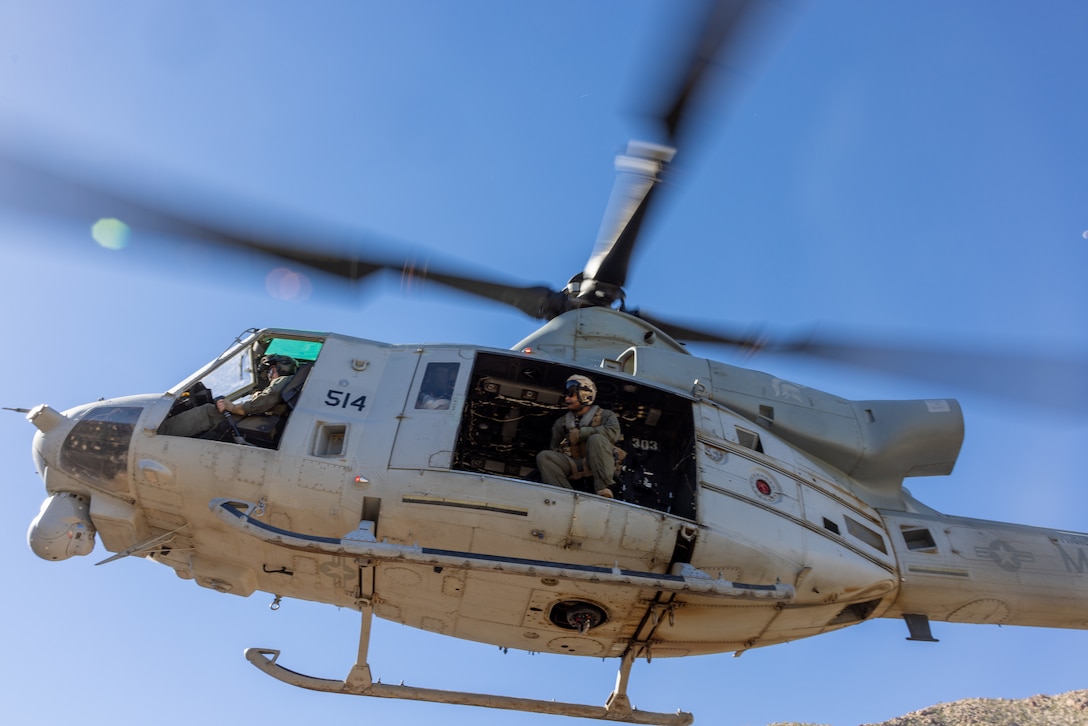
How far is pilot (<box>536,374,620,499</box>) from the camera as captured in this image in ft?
28.2

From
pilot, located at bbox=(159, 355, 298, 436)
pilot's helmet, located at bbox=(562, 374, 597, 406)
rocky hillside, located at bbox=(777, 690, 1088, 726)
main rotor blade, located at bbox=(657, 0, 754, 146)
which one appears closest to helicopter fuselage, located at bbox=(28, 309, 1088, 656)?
pilot, located at bbox=(159, 355, 298, 436)

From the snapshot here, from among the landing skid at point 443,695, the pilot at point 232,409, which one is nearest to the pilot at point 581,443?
the landing skid at point 443,695

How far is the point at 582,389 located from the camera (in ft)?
29.5

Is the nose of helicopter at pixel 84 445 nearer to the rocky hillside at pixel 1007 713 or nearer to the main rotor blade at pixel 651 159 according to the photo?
the main rotor blade at pixel 651 159

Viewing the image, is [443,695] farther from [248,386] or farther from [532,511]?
[248,386]

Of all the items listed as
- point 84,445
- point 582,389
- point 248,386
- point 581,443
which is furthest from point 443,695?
point 84,445

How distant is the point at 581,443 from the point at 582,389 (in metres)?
0.53

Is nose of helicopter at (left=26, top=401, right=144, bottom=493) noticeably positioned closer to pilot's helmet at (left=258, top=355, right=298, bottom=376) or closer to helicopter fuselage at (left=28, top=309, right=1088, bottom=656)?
helicopter fuselage at (left=28, top=309, right=1088, bottom=656)

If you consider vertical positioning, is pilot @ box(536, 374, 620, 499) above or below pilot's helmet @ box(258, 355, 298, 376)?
below

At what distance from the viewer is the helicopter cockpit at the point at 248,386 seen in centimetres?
873

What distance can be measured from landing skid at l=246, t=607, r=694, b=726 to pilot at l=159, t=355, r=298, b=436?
211cm

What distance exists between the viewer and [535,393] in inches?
384

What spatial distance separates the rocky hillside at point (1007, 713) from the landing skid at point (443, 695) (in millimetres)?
18056

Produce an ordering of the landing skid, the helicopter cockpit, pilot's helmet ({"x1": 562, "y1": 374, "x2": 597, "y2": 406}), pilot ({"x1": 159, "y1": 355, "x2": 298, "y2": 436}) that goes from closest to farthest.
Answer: the landing skid → pilot ({"x1": 159, "y1": 355, "x2": 298, "y2": 436}) → the helicopter cockpit → pilot's helmet ({"x1": 562, "y1": 374, "x2": 597, "y2": 406})
